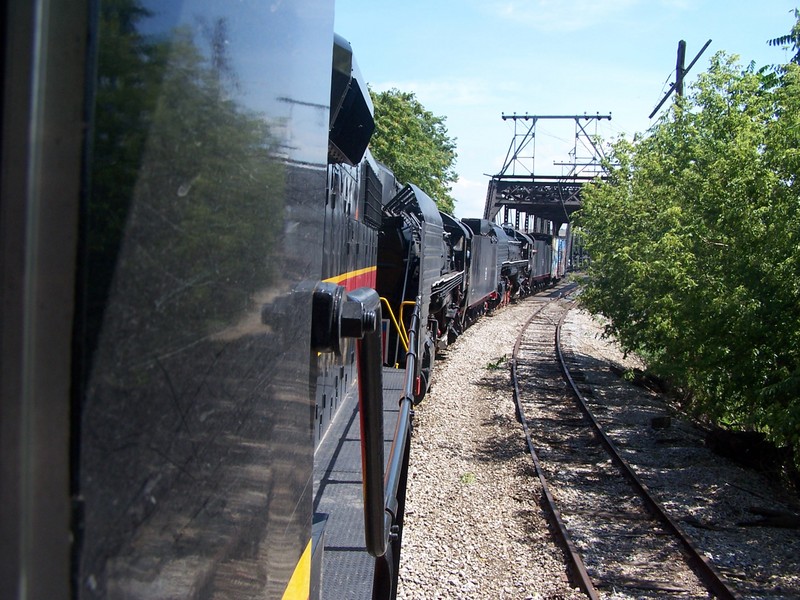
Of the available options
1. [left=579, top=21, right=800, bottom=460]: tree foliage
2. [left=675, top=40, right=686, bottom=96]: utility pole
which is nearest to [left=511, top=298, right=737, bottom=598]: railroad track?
[left=579, top=21, right=800, bottom=460]: tree foliage

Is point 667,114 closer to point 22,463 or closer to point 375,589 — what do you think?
point 375,589

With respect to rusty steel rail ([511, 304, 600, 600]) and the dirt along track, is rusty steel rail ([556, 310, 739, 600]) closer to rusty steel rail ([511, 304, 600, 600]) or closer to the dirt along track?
the dirt along track

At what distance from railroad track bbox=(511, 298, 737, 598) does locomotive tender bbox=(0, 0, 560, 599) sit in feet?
17.3

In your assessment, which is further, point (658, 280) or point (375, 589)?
point (658, 280)

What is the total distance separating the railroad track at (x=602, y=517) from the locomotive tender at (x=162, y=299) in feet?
17.3

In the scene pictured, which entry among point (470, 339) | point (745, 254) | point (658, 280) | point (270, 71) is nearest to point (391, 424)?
point (270, 71)

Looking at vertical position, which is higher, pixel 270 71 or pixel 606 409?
pixel 270 71

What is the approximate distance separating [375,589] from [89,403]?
2081 mm

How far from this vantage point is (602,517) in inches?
297

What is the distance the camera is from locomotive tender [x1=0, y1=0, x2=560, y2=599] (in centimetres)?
52

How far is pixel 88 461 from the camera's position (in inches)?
23.1

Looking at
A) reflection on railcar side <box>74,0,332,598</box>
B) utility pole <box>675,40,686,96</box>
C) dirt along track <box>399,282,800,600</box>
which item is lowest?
dirt along track <box>399,282,800,600</box>

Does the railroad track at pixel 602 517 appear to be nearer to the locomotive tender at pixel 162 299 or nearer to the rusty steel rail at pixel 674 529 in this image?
the rusty steel rail at pixel 674 529

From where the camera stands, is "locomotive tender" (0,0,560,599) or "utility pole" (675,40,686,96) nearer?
"locomotive tender" (0,0,560,599)
